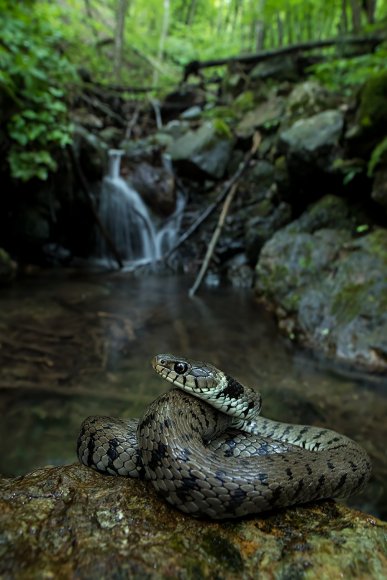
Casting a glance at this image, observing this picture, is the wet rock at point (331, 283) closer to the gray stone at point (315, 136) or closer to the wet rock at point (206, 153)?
the gray stone at point (315, 136)

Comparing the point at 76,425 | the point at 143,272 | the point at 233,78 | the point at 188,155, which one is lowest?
the point at 143,272

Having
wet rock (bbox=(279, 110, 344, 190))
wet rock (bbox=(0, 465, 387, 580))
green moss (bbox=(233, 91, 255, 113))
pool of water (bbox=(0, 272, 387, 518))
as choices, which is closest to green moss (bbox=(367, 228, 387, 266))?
wet rock (bbox=(279, 110, 344, 190))

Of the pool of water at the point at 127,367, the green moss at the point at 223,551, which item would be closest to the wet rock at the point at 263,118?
the pool of water at the point at 127,367

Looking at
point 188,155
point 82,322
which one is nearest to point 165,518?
point 82,322

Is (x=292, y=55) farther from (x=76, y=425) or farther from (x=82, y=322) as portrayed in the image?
(x=76, y=425)

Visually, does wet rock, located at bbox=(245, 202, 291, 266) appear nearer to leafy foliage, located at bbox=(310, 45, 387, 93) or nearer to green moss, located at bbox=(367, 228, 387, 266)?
leafy foliage, located at bbox=(310, 45, 387, 93)

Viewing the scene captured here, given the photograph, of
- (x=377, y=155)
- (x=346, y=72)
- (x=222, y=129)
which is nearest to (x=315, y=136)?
(x=377, y=155)
